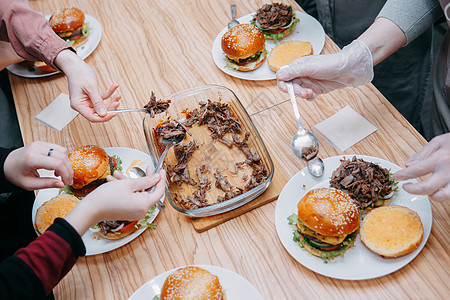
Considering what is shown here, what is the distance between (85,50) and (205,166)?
1430 mm

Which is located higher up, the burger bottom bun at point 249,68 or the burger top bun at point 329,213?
the burger bottom bun at point 249,68

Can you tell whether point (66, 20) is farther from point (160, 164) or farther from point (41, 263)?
point (41, 263)

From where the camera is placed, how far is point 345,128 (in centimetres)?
214

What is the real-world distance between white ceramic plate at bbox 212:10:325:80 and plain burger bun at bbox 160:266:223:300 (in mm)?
1345

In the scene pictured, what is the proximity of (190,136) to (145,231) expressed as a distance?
61 cm

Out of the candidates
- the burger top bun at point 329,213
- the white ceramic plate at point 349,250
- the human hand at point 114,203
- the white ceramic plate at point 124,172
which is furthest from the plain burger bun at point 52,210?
the burger top bun at point 329,213

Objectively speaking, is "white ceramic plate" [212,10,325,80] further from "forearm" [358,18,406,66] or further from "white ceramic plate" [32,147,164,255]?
"white ceramic plate" [32,147,164,255]

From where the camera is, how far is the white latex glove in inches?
60.2

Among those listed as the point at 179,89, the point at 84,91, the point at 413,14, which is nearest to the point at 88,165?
the point at 84,91

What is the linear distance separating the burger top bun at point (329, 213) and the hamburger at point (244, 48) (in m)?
1.12

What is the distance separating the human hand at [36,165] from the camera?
1.79 meters

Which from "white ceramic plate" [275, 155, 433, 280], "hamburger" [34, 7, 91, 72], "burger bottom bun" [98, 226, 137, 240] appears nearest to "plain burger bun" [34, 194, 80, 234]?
"burger bottom bun" [98, 226, 137, 240]

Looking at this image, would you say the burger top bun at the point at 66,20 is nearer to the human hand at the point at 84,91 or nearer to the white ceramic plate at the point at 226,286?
the human hand at the point at 84,91

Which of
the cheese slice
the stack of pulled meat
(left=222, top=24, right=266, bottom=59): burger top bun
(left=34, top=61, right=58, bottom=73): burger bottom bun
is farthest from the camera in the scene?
(left=34, top=61, right=58, bottom=73): burger bottom bun
